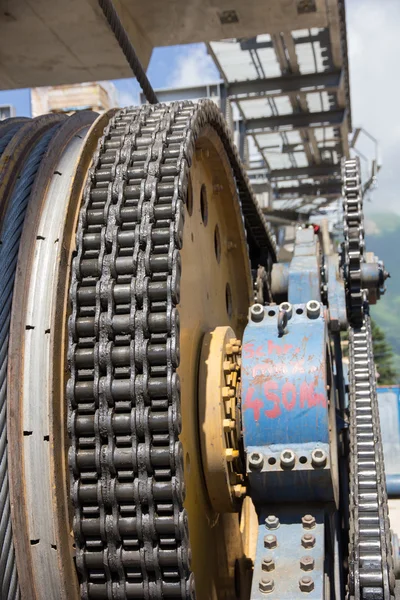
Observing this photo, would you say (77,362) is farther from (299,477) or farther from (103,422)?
(299,477)

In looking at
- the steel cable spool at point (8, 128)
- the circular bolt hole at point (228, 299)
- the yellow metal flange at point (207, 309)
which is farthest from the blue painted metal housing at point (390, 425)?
the steel cable spool at point (8, 128)

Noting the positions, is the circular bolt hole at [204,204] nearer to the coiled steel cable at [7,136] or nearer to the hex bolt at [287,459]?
the coiled steel cable at [7,136]

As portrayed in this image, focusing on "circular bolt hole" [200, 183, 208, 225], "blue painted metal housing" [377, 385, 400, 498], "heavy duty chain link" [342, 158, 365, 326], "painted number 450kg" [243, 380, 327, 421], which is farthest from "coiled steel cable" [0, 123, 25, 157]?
"blue painted metal housing" [377, 385, 400, 498]

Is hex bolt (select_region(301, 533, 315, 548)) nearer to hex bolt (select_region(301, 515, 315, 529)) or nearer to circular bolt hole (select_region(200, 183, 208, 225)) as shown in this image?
hex bolt (select_region(301, 515, 315, 529))

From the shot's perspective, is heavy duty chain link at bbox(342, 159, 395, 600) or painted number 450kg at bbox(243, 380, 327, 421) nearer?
heavy duty chain link at bbox(342, 159, 395, 600)

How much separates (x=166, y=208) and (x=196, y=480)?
1024mm

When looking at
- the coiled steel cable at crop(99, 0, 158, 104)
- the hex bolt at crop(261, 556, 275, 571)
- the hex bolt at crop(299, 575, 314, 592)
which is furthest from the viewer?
the coiled steel cable at crop(99, 0, 158, 104)

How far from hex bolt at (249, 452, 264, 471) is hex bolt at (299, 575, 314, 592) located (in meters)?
0.41

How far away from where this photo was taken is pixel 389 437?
923cm

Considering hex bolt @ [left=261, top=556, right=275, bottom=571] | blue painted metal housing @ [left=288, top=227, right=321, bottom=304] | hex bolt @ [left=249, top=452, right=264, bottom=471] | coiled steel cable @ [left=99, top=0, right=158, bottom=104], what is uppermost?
coiled steel cable @ [left=99, top=0, right=158, bottom=104]

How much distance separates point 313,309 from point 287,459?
638 mm

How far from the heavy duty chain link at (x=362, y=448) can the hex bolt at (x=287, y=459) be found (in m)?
A: 0.34

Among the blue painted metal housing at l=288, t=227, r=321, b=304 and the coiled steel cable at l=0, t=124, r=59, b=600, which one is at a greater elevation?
the blue painted metal housing at l=288, t=227, r=321, b=304

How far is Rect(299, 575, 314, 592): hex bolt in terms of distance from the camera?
266 cm
